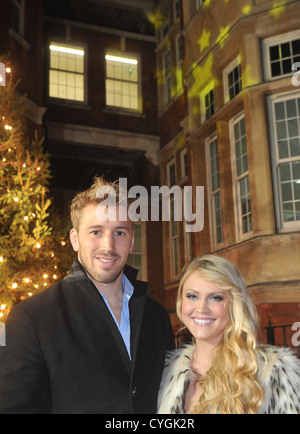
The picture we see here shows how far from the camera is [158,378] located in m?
2.76

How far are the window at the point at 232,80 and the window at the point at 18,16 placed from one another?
4890 mm

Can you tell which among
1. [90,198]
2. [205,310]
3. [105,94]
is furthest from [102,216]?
[105,94]

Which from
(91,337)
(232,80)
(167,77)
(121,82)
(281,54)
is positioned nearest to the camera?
(91,337)

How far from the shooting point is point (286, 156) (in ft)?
25.3

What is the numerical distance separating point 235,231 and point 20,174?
374cm

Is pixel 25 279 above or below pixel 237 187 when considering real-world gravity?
below

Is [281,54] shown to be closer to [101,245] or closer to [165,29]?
[165,29]

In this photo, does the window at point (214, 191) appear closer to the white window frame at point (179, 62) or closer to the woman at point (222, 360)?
the white window frame at point (179, 62)

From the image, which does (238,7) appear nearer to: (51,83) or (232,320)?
(51,83)

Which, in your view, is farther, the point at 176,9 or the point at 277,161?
the point at 176,9

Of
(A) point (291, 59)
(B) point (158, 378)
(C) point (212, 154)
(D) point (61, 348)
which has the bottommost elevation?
(B) point (158, 378)

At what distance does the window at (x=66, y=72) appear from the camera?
12911mm

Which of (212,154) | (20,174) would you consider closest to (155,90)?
(212,154)

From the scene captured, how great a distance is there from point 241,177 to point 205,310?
5908mm
